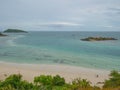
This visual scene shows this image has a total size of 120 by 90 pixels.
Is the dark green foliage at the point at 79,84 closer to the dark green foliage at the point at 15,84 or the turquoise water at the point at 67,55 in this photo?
the dark green foliage at the point at 15,84

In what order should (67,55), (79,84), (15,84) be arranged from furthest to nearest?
(67,55), (15,84), (79,84)

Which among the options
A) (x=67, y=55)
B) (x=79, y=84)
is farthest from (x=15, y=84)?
(x=67, y=55)

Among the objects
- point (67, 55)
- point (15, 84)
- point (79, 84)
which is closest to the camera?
point (79, 84)

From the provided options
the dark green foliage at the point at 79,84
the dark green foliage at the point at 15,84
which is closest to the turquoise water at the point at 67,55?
the dark green foliage at the point at 79,84

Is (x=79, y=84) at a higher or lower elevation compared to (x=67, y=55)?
higher

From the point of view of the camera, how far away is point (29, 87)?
11.2 m

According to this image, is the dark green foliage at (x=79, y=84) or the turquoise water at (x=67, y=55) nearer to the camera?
the dark green foliage at (x=79, y=84)

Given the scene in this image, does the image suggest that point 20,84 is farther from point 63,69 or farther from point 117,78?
point 63,69

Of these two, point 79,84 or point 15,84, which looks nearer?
point 79,84

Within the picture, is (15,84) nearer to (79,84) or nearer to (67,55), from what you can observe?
(79,84)

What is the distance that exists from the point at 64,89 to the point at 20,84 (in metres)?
2.62

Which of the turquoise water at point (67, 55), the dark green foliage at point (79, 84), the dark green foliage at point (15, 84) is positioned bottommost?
the turquoise water at point (67, 55)

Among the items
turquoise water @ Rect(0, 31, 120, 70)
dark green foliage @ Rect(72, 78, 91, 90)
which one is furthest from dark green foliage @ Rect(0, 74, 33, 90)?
turquoise water @ Rect(0, 31, 120, 70)

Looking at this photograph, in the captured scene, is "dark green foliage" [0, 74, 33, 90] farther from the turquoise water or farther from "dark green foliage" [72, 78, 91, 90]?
the turquoise water
